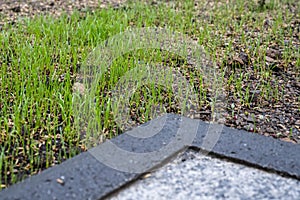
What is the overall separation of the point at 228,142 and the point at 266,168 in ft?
0.74

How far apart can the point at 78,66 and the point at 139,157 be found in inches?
48.2

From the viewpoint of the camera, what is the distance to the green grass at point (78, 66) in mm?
2061

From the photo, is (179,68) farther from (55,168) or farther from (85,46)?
(55,168)

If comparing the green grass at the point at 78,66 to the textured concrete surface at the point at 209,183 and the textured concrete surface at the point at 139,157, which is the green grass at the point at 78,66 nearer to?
the textured concrete surface at the point at 139,157

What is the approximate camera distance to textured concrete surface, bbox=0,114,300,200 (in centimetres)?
159

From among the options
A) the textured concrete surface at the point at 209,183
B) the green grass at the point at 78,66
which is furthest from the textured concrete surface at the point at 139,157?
the green grass at the point at 78,66

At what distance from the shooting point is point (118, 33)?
336 centimetres

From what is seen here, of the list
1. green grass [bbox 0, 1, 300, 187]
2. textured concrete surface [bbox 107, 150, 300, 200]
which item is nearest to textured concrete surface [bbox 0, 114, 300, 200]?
textured concrete surface [bbox 107, 150, 300, 200]

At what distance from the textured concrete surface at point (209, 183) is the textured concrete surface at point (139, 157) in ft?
0.12

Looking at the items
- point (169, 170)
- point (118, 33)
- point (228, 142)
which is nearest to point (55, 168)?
point (169, 170)

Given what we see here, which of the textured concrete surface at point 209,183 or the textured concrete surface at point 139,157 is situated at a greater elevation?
the textured concrete surface at point 139,157

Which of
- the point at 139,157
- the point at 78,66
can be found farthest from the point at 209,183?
the point at 78,66

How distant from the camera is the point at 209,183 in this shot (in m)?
1.70

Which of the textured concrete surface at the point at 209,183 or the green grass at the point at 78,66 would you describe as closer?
the textured concrete surface at the point at 209,183
